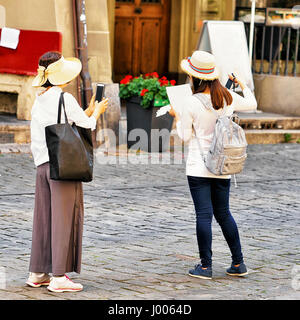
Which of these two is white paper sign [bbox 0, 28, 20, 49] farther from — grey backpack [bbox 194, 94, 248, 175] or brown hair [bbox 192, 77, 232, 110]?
grey backpack [bbox 194, 94, 248, 175]

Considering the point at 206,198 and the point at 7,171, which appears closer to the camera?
the point at 206,198

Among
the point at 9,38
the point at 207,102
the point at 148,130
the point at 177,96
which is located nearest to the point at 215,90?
the point at 207,102

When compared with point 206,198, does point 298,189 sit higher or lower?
lower

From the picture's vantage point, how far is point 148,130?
12328mm

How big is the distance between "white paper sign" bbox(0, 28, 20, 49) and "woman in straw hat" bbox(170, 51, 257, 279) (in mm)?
7058

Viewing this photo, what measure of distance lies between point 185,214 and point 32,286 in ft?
9.72

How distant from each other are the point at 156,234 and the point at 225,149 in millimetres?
1965

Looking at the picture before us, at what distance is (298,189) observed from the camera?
1022 centimetres

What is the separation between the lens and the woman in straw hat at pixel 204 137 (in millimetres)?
6176

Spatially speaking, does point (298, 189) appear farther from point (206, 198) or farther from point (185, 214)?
point (206, 198)

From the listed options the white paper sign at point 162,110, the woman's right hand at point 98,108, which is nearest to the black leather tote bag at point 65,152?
the woman's right hand at point 98,108

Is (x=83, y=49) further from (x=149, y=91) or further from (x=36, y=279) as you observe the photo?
(x=36, y=279)
